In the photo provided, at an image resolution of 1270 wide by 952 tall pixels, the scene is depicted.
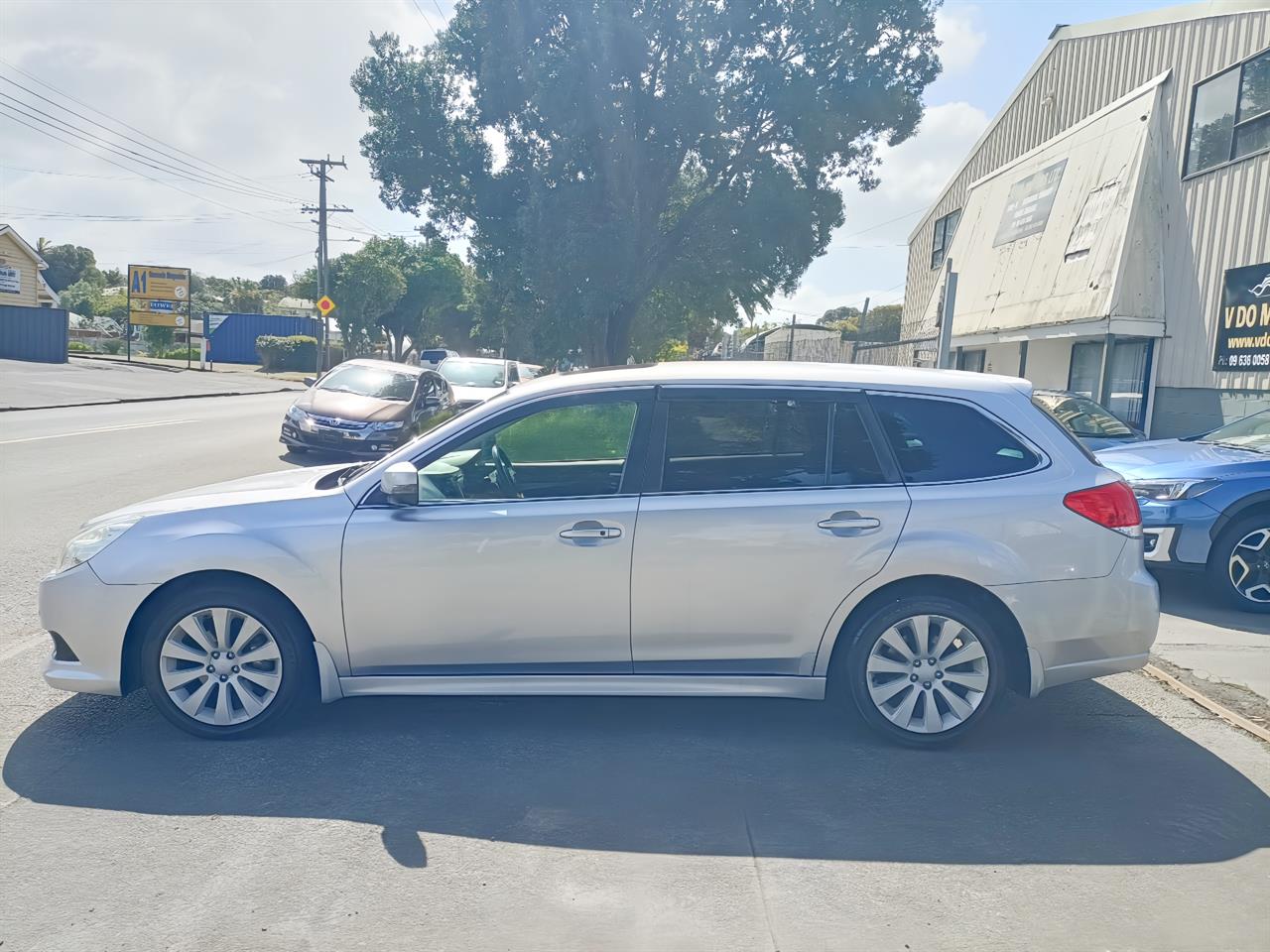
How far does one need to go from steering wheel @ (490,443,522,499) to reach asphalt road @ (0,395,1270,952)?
3.69ft

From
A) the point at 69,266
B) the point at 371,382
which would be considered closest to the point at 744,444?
the point at 371,382

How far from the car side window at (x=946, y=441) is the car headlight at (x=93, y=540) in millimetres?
3462

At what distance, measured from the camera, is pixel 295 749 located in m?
4.50

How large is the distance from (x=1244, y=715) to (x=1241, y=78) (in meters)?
13.3

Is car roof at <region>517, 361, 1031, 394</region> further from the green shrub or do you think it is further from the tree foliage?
the tree foliage

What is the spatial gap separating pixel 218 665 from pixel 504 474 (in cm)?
151

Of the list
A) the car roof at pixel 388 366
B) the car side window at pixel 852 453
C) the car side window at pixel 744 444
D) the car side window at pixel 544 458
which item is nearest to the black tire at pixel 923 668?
the car side window at pixel 852 453

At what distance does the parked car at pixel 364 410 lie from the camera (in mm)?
14945

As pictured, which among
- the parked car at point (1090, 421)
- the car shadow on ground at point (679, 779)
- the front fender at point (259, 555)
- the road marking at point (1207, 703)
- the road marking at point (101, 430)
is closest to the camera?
the car shadow on ground at point (679, 779)

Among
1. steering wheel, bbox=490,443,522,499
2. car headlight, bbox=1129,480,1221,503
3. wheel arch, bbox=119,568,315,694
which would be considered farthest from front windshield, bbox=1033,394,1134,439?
wheel arch, bbox=119,568,315,694

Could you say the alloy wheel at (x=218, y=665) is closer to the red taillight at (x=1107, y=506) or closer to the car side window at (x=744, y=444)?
the car side window at (x=744, y=444)

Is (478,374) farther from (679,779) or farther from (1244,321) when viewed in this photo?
(679,779)

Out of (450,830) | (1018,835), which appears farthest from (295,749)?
(1018,835)

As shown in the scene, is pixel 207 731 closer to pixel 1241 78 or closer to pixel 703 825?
pixel 703 825
